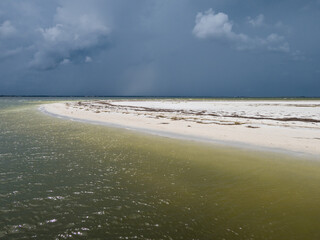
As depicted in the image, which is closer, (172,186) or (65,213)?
(65,213)

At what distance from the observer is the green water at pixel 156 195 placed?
6.00 m

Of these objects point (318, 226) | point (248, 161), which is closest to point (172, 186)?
point (318, 226)

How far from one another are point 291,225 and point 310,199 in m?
2.55

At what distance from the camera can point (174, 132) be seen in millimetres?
21906

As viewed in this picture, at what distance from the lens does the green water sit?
6.00 meters

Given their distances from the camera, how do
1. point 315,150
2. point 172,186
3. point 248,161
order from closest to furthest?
point 172,186
point 248,161
point 315,150

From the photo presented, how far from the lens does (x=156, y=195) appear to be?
816 cm

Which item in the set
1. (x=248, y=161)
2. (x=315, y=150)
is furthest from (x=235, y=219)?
(x=315, y=150)

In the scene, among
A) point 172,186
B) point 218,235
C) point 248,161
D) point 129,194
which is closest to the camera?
point 218,235

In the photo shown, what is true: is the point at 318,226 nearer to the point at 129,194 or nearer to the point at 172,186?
the point at 172,186

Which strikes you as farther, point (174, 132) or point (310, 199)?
point (174, 132)

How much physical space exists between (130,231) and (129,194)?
2324mm

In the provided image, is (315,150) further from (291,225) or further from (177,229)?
(177,229)

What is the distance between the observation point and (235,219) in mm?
6598
